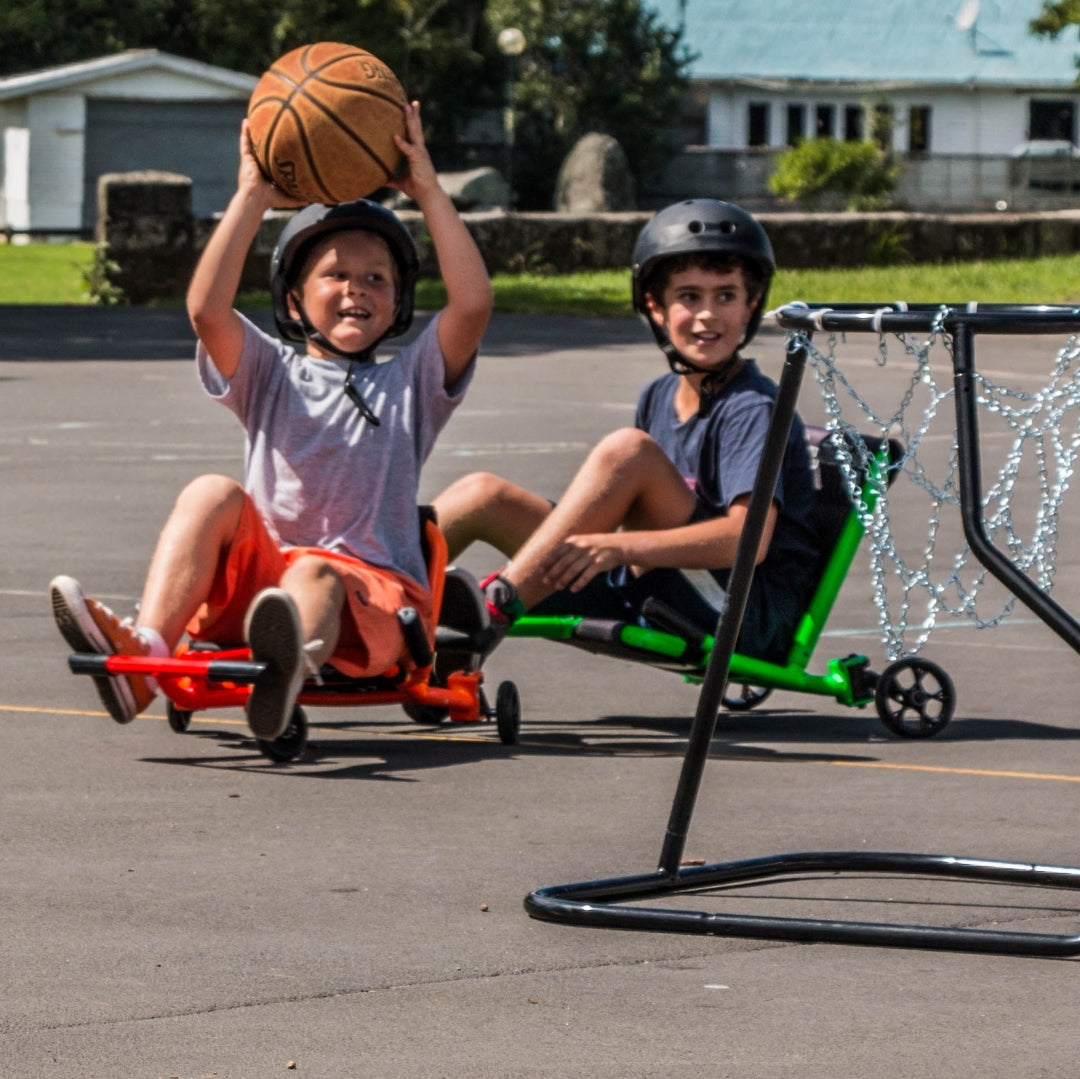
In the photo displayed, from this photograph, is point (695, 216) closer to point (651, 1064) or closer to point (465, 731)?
point (465, 731)

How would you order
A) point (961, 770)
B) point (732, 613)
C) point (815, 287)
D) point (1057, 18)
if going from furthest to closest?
point (1057, 18) < point (815, 287) < point (961, 770) < point (732, 613)

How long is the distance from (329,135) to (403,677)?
4.87ft

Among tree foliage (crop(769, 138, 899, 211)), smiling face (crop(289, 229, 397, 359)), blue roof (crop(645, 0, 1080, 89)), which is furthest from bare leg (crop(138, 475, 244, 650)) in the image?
blue roof (crop(645, 0, 1080, 89))

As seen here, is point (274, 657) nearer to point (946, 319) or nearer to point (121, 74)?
point (946, 319)

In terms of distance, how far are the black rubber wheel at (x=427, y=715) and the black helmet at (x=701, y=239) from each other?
1.26 metres

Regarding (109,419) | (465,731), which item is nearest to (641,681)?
(465,731)

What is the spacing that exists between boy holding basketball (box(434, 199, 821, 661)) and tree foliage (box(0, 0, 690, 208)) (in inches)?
1824

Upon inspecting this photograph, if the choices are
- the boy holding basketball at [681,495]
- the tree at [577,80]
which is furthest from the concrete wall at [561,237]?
the boy holding basketball at [681,495]

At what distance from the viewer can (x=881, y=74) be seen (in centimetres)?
6612

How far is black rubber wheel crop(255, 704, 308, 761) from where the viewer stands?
20.2 feet

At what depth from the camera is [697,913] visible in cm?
457

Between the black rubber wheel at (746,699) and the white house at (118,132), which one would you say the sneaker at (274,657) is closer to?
the black rubber wheel at (746,699)

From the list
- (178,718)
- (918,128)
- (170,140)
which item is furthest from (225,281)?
(918,128)

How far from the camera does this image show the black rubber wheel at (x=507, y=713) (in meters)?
6.45
